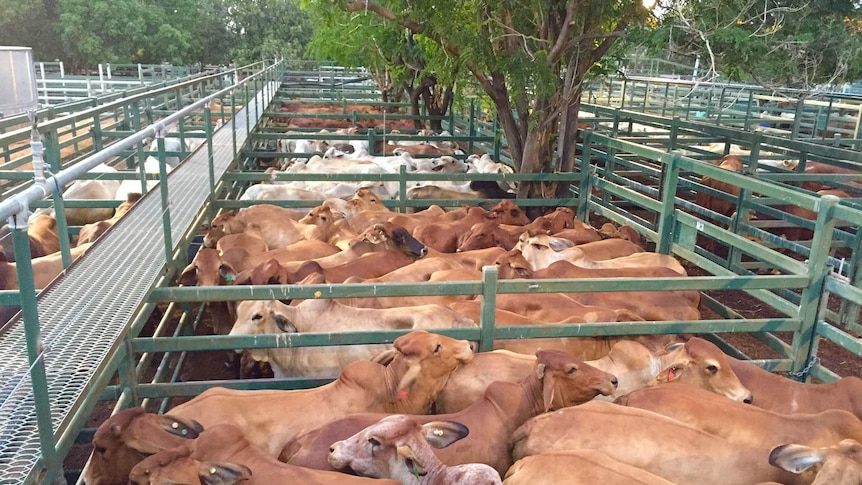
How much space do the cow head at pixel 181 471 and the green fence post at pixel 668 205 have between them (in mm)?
4958

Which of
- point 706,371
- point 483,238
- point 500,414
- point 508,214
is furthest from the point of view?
point 508,214

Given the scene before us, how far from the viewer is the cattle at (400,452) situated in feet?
11.0

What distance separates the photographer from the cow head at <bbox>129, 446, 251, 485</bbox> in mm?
2981

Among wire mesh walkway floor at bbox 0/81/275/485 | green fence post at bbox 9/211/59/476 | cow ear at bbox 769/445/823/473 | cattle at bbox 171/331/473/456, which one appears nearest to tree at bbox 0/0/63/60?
wire mesh walkway floor at bbox 0/81/275/485

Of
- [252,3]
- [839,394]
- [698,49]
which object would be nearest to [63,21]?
[252,3]

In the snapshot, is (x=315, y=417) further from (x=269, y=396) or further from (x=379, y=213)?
(x=379, y=213)

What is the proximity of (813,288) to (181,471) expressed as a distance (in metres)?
4.32

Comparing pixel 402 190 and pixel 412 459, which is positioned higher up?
pixel 402 190

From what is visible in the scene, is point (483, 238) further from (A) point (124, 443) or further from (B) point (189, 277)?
(A) point (124, 443)

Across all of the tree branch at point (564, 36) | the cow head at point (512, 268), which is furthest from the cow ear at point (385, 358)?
the tree branch at point (564, 36)

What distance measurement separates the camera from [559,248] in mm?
6859

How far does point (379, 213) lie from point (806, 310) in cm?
488

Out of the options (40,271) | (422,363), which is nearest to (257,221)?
(40,271)

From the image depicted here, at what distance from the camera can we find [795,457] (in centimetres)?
338
